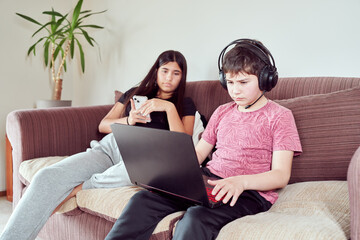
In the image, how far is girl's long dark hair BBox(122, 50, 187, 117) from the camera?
1868mm

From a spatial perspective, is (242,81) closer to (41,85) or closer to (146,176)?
(146,176)

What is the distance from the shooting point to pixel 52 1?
10.1 ft

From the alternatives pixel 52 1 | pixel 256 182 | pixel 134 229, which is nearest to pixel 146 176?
pixel 134 229

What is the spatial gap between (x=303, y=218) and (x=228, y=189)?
209 millimetres

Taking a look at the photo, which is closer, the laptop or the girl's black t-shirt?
the laptop

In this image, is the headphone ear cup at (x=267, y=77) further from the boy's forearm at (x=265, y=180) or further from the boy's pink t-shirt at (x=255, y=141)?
the boy's forearm at (x=265, y=180)

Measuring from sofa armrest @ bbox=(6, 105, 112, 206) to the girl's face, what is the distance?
51 centimetres

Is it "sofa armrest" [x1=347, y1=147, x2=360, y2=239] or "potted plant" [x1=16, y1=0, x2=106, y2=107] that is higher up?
"potted plant" [x1=16, y1=0, x2=106, y2=107]

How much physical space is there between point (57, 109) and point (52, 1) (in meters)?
1.38

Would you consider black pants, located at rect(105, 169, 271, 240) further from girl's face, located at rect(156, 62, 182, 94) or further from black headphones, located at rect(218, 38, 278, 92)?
girl's face, located at rect(156, 62, 182, 94)

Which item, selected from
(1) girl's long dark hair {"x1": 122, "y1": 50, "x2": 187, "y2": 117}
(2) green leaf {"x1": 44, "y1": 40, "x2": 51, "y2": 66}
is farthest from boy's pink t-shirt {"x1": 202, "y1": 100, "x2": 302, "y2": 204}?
(2) green leaf {"x1": 44, "y1": 40, "x2": 51, "y2": 66}

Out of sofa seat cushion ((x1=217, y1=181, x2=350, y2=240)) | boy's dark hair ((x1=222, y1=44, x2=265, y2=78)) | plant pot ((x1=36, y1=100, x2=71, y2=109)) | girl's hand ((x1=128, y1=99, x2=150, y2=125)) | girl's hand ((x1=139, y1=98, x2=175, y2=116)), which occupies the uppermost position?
boy's dark hair ((x1=222, y1=44, x2=265, y2=78))

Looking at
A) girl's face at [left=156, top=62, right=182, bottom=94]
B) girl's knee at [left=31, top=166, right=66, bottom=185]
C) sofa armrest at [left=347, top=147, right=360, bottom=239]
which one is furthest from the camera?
girl's face at [left=156, top=62, right=182, bottom=94]

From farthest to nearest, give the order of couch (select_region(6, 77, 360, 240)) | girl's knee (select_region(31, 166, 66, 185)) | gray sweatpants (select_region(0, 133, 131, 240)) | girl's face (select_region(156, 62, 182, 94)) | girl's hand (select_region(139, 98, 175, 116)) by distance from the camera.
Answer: girl's face (select_region(156, 62, 182, 94)) < girl's hand (select_region(139, 98, 175, 116)) < girl's knee (select_region(31, 166, 66, 185)) < gray sweatpants (select_region(0, 133, 131, 240)) < couch (select_region(6, 77, 360, 240))
